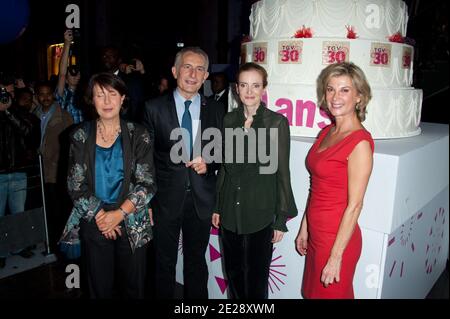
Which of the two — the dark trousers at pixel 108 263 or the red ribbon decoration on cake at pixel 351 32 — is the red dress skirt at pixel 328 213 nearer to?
the red ribbon decoration on cake at pixel 351 32

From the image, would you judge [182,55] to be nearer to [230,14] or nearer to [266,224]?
[266,224]

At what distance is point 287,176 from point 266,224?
39 cm

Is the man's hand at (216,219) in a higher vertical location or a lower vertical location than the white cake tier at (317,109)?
lower

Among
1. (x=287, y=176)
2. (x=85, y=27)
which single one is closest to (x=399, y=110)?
(x=287, y=176)

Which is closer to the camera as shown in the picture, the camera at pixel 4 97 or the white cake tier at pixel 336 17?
the white cake tier at pixel 336 17

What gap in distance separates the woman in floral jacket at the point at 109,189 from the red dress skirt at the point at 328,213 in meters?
1.21

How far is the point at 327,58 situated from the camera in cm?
332

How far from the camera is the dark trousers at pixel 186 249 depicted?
3000mm

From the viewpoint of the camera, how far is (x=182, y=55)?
2.85 metres

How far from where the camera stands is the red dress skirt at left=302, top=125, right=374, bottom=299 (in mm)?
2389

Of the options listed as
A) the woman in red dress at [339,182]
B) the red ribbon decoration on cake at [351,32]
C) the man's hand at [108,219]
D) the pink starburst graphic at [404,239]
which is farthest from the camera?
the red ribbon decoration on cake at [351,32]

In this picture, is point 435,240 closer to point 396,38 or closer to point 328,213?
point 396,38

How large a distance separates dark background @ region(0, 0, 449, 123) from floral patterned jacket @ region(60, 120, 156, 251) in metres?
7.79

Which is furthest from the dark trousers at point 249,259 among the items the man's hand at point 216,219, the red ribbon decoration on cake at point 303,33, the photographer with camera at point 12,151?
the photographer with camera at point 12,151
